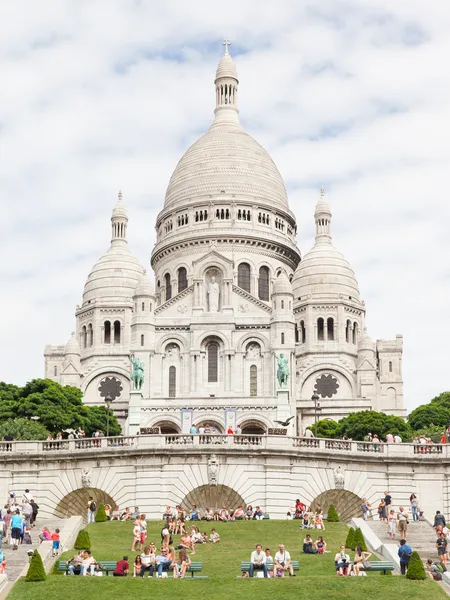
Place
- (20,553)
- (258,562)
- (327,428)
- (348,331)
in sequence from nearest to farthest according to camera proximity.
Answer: (258,562), (20,553), (327,428), (348,331)

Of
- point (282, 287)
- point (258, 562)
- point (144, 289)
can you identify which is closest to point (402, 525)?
point (258, 562)

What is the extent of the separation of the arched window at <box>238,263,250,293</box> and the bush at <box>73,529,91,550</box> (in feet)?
271

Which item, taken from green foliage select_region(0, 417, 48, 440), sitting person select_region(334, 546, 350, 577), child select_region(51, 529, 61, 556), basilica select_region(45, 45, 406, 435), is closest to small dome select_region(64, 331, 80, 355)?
basilica select_region(45, 45, 406, 435)

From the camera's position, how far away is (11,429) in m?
75.8

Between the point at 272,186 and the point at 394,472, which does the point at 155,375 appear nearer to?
the point at 272,186

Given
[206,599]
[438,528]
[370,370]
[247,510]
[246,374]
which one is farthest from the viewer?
[370,370]

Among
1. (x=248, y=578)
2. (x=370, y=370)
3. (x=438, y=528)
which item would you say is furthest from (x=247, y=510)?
(x=370, y=370)

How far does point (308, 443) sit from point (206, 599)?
2073cm

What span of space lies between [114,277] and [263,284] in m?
14.4

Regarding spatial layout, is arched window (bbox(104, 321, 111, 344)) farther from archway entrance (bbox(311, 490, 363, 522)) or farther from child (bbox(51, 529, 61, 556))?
child (bbox(51, 529, 61, 556))

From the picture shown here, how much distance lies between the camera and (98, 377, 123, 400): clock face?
119m

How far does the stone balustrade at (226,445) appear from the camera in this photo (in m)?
51.5

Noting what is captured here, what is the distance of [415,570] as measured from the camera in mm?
34406

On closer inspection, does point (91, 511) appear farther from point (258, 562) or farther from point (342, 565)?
point (342, 565)
